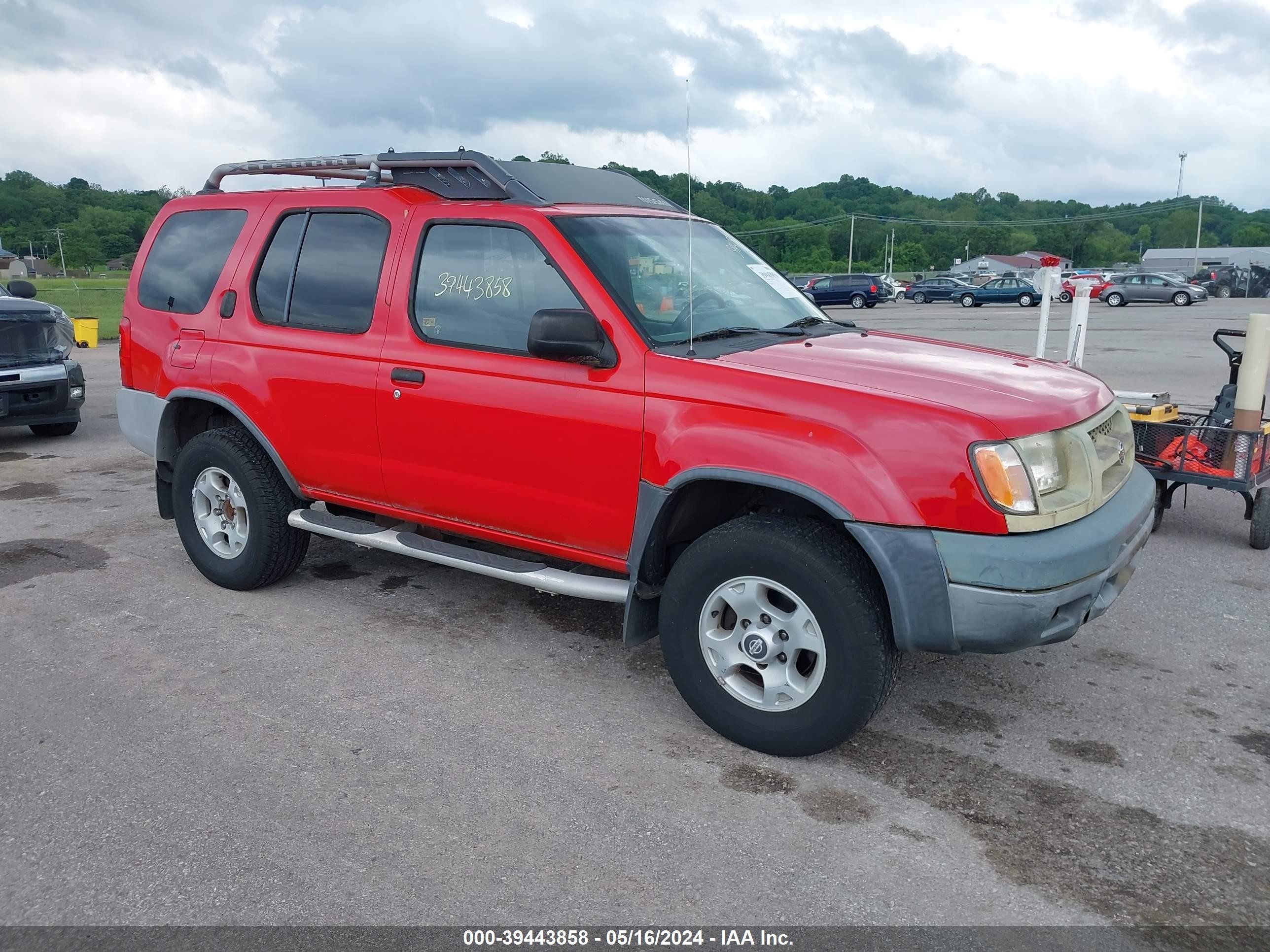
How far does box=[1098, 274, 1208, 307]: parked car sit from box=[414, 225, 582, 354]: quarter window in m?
39.6

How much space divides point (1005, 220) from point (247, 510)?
142 meters

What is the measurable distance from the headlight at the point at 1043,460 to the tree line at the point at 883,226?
49839mm

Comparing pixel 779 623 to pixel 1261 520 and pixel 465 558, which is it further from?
pixel 1261 520

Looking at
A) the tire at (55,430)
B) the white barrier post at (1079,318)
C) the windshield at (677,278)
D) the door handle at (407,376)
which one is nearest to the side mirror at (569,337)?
the windshield at (677,278)

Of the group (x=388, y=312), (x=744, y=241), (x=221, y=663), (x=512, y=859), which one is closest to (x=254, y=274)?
(x=388, y=312)

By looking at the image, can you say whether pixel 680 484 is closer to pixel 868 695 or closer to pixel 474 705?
pixel 868 695

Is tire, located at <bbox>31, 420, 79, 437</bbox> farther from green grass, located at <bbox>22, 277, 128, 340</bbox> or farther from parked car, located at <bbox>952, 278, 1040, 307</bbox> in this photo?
parked car, located at <bbox>952, 278, 1040, 307</bbox>

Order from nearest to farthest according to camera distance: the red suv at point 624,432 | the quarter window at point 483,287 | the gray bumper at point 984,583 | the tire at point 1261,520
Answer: the gray bumper at point 984,583
the red suv at point 624,432
the quarter window at point 483,287
the tire at point 1261,520

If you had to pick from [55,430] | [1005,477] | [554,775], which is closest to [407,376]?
[554,775]

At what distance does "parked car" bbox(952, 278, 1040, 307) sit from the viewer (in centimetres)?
4166

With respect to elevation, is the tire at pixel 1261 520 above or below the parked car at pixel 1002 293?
below

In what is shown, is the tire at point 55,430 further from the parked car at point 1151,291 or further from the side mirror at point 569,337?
the parked car at point 1151,291

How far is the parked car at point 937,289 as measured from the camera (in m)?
44.5

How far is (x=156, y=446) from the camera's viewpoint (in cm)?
562
